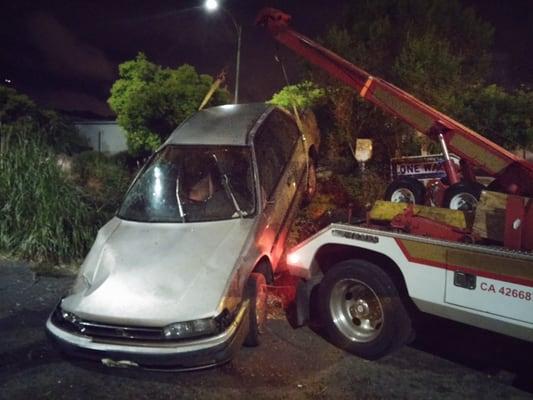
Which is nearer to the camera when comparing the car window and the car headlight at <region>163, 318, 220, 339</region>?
the car headlight at <region>163, 318, 220, 339</region>

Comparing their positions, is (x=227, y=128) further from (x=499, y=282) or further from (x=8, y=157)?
(x=8, y=157)

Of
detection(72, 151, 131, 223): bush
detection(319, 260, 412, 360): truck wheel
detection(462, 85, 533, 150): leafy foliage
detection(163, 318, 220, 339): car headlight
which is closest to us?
detection(163, 318, 220, 339): car headlight

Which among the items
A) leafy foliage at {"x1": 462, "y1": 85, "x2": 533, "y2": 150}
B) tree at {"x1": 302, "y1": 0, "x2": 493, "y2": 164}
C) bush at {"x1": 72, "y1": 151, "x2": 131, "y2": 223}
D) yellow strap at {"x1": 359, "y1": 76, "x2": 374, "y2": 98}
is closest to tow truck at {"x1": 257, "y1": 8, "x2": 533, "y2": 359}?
yellow strap at {"x1": 359, "y1": 76, "x2": 374, "y2": 98}

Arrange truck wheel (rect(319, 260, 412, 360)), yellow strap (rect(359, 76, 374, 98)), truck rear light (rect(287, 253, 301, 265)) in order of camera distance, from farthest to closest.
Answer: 1. yellow strap (rect(359, 76, 374, 98))
2. truck rear light (rect(287, 253, 301, 265))
3. truck wheel (rect(319, 260, 412, 360))

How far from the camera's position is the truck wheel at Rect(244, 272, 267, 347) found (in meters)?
4.48

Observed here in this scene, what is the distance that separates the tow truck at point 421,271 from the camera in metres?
3.77

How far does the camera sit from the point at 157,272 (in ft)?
14.0

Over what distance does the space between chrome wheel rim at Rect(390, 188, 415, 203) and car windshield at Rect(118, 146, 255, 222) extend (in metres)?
2.59

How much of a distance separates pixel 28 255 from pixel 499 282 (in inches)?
269

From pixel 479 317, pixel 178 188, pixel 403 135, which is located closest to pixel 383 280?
pixel 479 317

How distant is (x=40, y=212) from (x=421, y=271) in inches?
245

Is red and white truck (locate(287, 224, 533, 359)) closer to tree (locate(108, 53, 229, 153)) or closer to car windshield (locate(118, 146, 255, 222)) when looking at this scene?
car windshield (locate(118, 146, 255, 222))

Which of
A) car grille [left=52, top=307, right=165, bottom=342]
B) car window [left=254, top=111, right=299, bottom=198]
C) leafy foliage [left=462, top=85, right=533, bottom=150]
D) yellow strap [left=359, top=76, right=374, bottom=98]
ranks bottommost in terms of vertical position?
car grille [left=52, top=307, right=165, bottom=342]

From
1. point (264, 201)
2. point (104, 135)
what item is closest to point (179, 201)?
point (264, 201)
